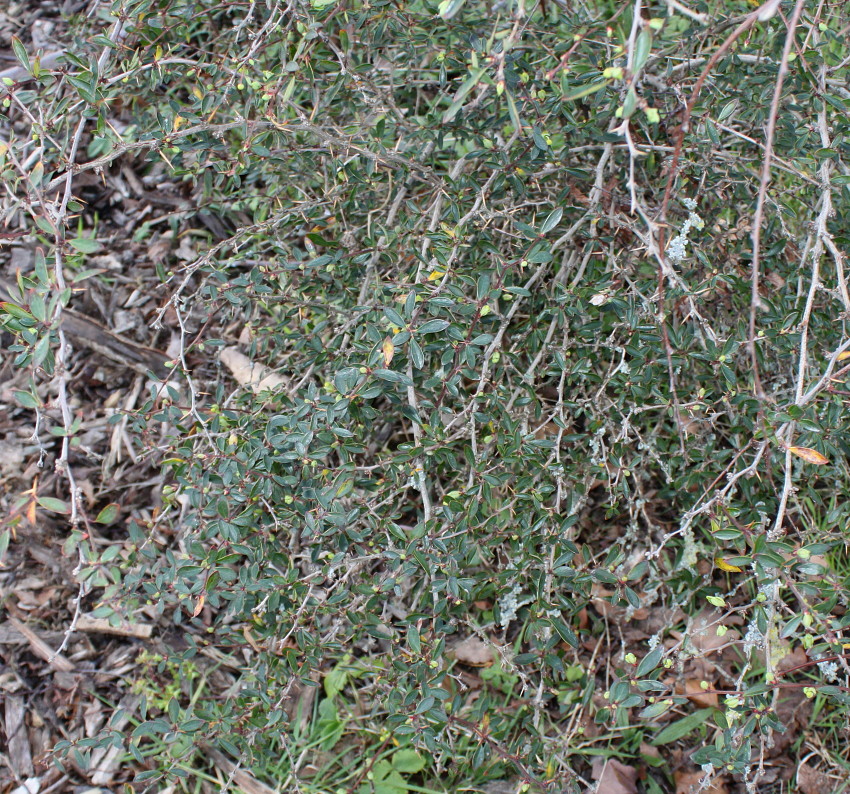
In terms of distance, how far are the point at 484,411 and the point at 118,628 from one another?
1.50m

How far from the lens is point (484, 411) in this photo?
6.79 feet

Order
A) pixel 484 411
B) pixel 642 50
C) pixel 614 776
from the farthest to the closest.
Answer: pixel 614 776
pixel 484 411
pixel 642 50

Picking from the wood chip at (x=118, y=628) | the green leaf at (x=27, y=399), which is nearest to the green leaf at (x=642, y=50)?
the green leaf at (x=27, y=399)

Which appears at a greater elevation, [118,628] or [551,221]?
[551,221]

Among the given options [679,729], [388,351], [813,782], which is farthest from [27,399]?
[813,782]

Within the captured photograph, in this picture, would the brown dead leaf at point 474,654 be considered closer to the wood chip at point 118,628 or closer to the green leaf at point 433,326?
the wood chip at point 118,628

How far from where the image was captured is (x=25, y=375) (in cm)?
292

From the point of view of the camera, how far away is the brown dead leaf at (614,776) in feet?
7.06

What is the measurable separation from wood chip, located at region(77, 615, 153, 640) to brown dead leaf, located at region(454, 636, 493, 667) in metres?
1.06

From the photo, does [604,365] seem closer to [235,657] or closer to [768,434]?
[768,434]

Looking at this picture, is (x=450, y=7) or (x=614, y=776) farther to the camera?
(x=614, y=776)

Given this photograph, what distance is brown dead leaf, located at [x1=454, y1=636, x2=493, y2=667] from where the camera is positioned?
241cm

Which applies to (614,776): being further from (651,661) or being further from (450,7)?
(450,7)

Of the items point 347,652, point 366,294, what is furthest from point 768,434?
point 347,652
